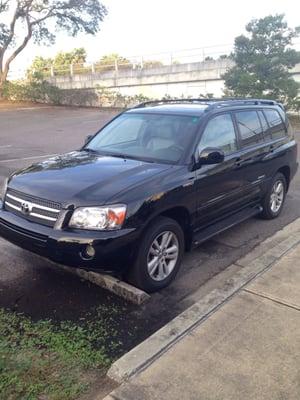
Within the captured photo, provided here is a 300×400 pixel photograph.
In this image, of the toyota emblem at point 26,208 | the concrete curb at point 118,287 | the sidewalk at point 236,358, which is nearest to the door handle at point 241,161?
the sidewalk at point 236,358

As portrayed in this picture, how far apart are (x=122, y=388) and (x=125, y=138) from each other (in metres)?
2.98

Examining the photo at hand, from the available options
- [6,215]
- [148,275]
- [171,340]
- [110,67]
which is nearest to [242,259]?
[148,275]

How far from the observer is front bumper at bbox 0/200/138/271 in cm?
339

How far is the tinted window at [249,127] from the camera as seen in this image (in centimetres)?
514

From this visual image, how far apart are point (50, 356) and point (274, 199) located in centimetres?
415

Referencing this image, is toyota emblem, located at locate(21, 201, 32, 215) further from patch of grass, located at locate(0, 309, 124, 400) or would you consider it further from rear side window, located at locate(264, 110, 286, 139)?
rear side window, located at locate(264, 110, 286, 139)

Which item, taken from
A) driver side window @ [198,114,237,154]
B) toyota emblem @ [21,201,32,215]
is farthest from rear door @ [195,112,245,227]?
toyota emblem @ [21,201,32,215]

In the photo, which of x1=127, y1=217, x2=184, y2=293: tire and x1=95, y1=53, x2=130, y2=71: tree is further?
x1=95, y1=53, x2=130, y2=71: tree

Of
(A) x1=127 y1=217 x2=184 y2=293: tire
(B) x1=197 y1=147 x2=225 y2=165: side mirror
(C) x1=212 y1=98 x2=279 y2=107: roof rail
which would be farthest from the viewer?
(C) x1=212 y1=98 x2=279 y2=107: roof rail

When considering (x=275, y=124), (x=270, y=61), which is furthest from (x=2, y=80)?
(x=275, y=124)

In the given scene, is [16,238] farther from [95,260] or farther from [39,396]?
[39,396]

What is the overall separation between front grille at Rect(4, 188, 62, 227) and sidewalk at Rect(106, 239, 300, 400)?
4.91 feet

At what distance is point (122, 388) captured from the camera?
263 cm

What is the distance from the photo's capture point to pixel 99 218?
345cm
